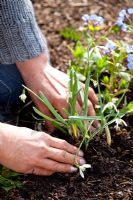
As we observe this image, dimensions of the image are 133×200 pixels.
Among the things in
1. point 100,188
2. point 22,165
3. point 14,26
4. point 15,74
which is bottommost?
point 100,188

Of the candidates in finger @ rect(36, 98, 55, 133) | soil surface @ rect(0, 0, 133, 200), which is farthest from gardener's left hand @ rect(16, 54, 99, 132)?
soil surface @ rect(0, 0, 133, 200)

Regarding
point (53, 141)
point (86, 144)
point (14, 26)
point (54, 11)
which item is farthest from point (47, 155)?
point (54, 11)

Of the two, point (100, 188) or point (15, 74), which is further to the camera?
point (15, 74)

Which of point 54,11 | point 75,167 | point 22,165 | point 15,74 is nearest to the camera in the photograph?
point 22,165

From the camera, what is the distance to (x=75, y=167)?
179cm

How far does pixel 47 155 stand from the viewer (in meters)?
1.69

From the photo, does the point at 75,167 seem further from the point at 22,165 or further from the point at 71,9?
the point at 71,9

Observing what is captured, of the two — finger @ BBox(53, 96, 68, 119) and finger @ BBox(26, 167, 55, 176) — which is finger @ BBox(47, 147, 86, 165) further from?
finger @ BBox(53, 96, 68, 119)

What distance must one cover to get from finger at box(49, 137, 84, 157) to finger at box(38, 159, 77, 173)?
5cm

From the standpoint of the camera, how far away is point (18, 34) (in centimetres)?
194

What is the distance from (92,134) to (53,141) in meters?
0.16

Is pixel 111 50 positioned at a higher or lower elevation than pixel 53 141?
higher

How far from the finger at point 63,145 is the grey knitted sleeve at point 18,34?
381 mm

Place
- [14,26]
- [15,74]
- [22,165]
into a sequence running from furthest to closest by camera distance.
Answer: [15,74]
[14,26]
[22,165]
